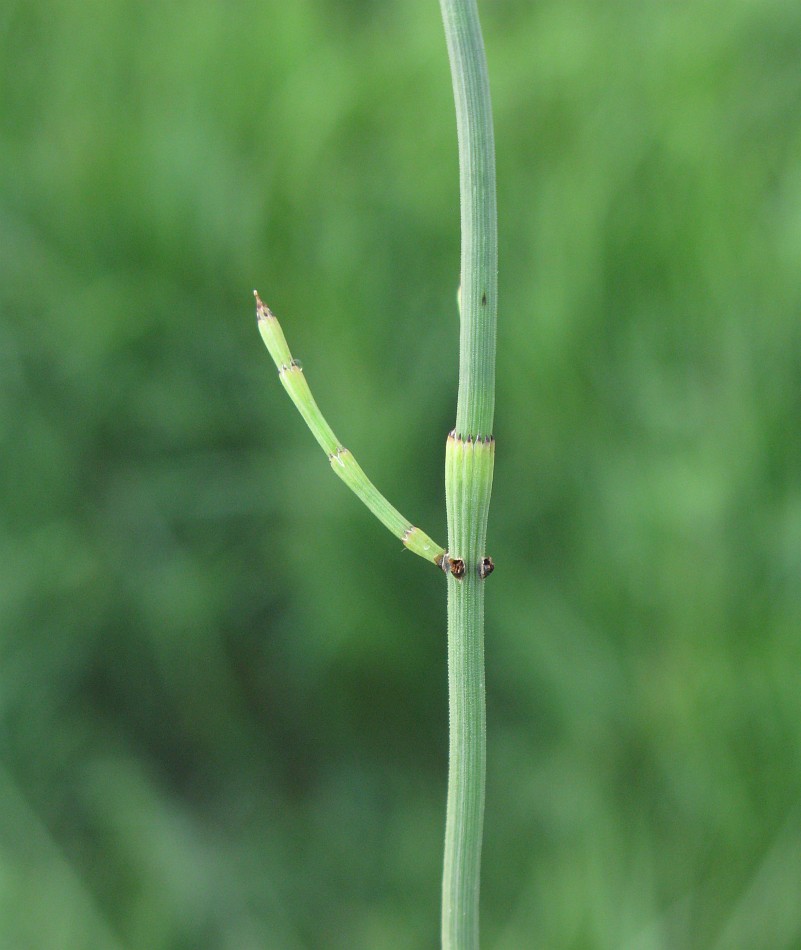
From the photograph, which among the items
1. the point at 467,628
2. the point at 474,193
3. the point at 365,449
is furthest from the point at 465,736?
the point at 365,449

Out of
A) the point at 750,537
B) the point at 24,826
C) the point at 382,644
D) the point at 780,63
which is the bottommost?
the point at 24,826

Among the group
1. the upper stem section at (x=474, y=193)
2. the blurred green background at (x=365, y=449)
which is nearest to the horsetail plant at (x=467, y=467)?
the upper stem section at (x=474, y=193)

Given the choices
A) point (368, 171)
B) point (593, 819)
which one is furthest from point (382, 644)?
point (368, 171)

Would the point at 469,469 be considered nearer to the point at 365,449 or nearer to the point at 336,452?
the point at 336,452

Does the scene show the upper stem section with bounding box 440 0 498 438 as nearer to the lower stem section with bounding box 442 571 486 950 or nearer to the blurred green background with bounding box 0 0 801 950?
the lower stem section with bounding box 442 571 486 950

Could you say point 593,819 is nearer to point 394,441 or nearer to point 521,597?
point 521,597

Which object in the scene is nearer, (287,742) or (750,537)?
(750,537)

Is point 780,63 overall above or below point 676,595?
above
